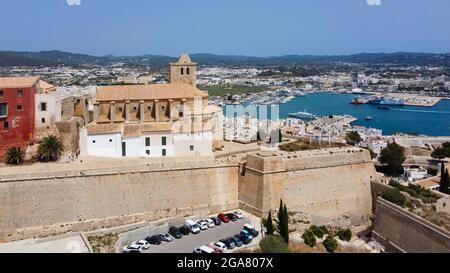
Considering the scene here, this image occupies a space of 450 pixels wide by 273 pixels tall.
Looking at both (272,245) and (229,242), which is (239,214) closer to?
(229,242)

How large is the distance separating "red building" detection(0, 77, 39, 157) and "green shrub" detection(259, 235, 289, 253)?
978cm

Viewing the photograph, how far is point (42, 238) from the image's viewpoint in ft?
49.8

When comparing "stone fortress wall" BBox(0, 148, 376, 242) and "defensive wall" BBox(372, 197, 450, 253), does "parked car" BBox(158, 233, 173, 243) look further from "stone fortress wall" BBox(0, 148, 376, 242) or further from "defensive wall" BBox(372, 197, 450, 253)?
"defensive wall" BBox(372, 197, 450, 253)

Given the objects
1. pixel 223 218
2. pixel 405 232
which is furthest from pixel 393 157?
pixel 223 218

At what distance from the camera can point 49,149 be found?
17203 mm

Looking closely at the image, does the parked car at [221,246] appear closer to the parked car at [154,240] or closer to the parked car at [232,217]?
the parked car at [154,240]

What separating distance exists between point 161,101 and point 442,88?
102379mm

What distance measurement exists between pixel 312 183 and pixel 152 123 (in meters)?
7.31

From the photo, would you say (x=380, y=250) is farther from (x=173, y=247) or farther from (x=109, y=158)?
(x=109, y=158)

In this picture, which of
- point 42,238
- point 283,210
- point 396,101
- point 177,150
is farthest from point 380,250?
point 396,101

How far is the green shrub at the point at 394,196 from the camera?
19750 millimetres

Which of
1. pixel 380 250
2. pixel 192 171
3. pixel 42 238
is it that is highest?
pixel 192 171

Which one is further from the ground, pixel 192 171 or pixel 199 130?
pixel 199 130

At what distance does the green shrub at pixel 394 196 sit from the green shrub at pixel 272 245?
6.84m
